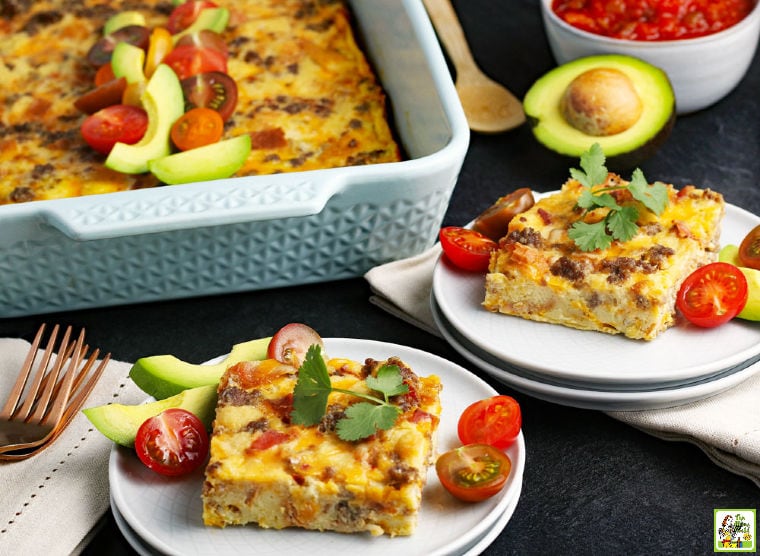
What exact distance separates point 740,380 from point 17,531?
1.88 m

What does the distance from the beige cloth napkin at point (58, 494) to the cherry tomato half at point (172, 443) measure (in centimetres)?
23

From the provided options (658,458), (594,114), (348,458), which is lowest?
(658,458)

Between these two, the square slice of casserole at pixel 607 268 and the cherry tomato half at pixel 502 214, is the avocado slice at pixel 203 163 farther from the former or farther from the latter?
the square slice of casserole at pixel 607 268

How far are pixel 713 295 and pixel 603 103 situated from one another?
1.01 m

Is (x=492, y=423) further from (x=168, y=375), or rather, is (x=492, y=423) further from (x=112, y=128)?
(x=112, y=128)

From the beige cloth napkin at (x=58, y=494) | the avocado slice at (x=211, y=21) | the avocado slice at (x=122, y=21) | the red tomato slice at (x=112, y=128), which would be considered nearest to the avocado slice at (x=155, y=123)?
the red tomato slice at (x=112, y=128)

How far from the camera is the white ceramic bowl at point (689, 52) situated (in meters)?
3.97

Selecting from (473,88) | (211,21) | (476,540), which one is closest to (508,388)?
(476,540)

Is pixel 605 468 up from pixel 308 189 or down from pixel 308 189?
down

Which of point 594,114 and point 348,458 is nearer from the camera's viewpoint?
point 348,458

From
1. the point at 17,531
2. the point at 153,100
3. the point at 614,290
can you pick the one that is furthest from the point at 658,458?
the point at 153,100

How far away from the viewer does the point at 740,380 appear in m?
2.88

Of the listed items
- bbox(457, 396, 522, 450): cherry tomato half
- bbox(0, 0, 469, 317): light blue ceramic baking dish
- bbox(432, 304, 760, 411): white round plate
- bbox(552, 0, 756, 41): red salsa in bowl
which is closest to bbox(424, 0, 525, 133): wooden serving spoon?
bbox(552, 0, 756, 41): red salsa in bowl

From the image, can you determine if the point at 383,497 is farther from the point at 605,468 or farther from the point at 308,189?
the point at 308,189
